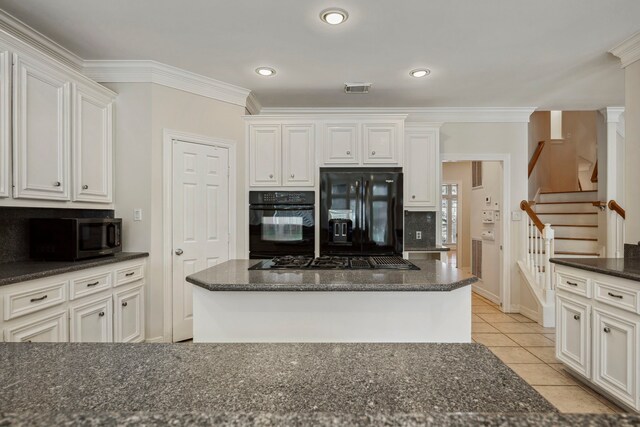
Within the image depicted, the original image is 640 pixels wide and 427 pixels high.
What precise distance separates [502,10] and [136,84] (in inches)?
123

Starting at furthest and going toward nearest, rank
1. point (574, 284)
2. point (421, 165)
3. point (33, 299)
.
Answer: point (421, 165), point (574, 284), point (33, 299)

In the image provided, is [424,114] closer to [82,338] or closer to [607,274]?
[607,274]

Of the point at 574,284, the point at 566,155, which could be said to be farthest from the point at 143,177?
the point at 566,155

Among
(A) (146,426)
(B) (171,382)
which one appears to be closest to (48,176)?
(B) (171,382)

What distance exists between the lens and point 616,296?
6.51 ft

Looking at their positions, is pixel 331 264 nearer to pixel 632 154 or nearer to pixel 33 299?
pixel 33 299

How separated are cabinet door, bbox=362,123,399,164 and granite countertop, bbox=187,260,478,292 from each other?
6.13ft

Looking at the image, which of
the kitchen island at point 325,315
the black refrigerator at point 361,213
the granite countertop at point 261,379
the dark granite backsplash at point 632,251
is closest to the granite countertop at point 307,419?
the granite countertop at point 261,379

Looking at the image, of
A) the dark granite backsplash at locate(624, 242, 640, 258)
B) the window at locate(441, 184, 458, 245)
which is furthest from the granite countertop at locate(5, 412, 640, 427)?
the window at locate(441, 184, 458, 245)

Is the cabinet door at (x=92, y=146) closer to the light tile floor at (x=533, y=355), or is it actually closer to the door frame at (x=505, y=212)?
the light tile floor at (x=533, y=355)

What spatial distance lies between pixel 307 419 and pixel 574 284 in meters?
2.65

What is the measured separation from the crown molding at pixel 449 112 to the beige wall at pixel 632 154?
→ 5.06ft

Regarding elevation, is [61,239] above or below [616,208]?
below

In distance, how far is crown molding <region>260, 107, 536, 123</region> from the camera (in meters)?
4.22
